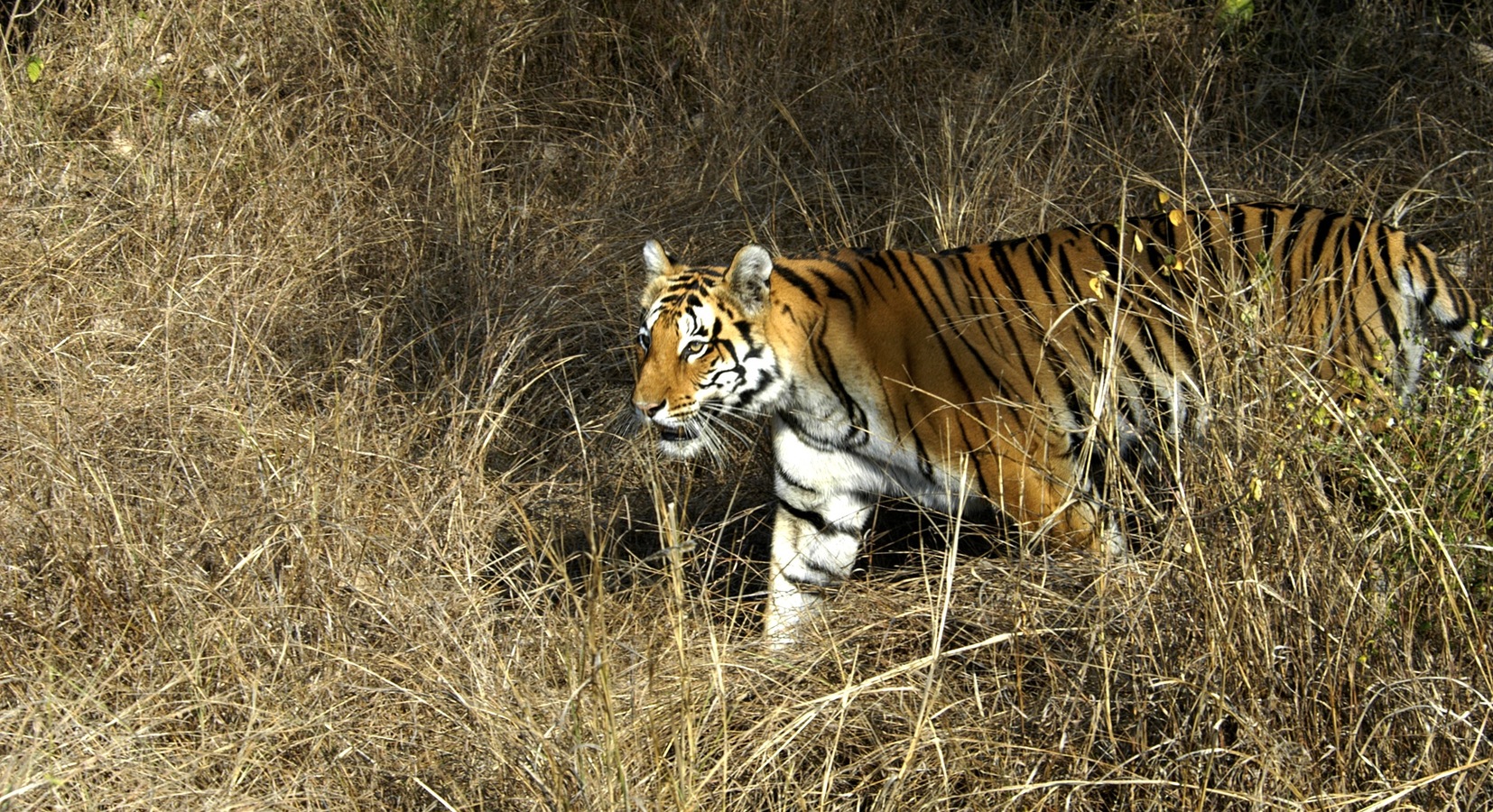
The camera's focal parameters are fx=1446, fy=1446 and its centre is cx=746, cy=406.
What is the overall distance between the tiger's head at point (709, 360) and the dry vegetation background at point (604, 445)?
1.05 ft

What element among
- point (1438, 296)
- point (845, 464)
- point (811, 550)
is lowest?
point (811, 550)

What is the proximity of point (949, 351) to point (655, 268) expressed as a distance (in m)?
0.81

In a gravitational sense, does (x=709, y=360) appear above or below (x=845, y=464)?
above

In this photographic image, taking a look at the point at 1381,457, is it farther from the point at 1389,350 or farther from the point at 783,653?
the point at 783,653

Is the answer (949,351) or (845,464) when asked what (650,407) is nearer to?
(845,464)

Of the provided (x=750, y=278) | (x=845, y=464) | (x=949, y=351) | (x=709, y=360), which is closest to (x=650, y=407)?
(x=709, y=360)

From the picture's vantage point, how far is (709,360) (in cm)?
363

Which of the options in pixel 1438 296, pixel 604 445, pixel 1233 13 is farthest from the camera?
pixel 1233 13

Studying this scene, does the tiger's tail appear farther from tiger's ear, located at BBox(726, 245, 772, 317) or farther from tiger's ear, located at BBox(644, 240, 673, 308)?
tiger's ear, located at BBox(644, 240, 673, 308)

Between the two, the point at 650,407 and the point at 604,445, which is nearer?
the point at 650,407

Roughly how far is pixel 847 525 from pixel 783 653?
0.57 meters

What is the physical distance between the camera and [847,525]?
3.75 meters

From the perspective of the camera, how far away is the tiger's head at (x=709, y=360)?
360cm

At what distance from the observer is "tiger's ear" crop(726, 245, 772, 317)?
3570mm
